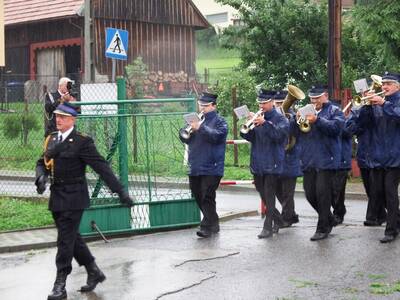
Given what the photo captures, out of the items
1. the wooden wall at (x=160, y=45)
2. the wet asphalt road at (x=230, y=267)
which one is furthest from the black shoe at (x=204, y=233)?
the wooden wall at (x=160, y=45)

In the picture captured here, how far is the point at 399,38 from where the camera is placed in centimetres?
1773

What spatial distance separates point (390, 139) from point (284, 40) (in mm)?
10923

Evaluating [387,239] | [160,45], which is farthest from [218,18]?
[387,239]

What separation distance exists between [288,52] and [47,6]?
56.0 ft

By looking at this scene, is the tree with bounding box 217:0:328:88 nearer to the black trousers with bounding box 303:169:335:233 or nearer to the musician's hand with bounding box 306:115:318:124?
the black trousers with bounding box 303:169:335:233

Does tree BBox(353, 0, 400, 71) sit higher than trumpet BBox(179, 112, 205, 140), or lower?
higher

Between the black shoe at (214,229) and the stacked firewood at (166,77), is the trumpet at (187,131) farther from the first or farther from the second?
the stacked firewood at (166,77)

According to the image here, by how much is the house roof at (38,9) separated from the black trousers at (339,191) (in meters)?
23.3

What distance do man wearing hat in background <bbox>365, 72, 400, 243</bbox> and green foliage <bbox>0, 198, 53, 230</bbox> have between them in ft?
14.8

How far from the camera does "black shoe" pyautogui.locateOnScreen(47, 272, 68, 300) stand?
7812 mm

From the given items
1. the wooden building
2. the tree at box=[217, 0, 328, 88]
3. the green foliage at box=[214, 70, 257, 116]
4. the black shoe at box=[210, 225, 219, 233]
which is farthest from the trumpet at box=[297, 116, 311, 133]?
the wooden building

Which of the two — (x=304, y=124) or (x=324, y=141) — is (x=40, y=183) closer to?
(x=304, y=124)

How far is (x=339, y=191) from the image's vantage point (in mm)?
11531

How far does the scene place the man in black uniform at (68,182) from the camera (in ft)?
26.2
